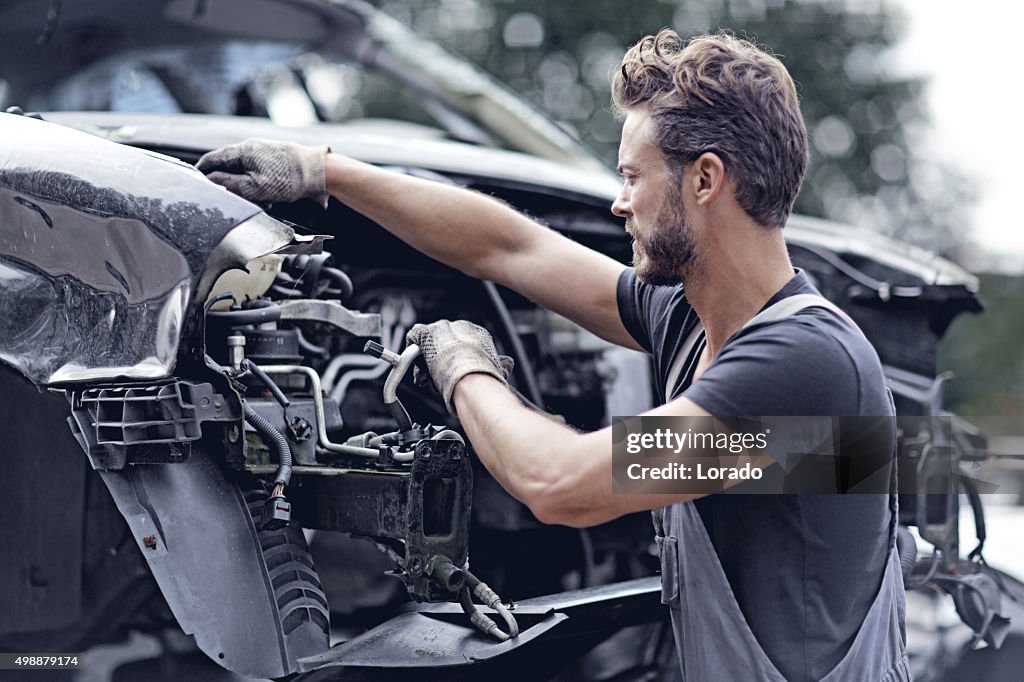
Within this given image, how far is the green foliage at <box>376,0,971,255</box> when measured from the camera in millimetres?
20844

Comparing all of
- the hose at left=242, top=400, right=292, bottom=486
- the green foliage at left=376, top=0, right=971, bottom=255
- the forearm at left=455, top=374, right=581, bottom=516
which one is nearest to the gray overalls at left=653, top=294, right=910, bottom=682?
the forearm at left=455, top=374, right=581, bottom=516

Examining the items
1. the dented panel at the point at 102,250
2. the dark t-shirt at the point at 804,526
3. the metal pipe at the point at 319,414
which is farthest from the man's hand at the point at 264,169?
the dark t-shirt at the point at 804,526

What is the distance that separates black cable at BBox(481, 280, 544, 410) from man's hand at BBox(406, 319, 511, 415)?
60cm

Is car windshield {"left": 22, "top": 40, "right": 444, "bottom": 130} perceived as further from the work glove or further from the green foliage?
the green foliage

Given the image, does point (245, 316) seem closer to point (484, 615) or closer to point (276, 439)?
point (276, 439)

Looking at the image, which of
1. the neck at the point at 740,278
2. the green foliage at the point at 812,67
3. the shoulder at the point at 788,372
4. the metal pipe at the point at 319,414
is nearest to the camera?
the shoulder at the point at 788,372

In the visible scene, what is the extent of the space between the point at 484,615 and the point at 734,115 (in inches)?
36.7

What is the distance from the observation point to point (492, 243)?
2268mm

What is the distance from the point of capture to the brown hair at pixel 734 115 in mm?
1785

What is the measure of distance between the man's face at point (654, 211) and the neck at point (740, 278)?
0.03 m

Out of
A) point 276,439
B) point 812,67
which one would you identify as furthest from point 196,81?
point 812,67

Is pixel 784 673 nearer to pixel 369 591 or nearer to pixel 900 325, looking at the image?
pixel 369 591

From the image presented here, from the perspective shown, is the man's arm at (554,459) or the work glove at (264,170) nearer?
the man's arm at (554,459)

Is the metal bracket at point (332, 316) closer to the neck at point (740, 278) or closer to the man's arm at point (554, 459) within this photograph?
the man's arm at point (554, 459)
